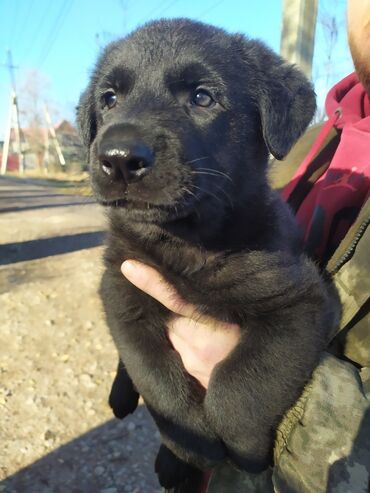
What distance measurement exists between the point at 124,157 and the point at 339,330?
0.80 m

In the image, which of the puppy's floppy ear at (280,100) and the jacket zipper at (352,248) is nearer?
the jacket zipper at (352,248)

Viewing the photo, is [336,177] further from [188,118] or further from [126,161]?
[126,161]

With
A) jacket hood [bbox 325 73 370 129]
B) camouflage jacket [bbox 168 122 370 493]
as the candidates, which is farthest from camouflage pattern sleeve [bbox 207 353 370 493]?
jacket hood [bbox 325 73 370 129]

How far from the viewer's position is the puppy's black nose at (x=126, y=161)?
4.32ft

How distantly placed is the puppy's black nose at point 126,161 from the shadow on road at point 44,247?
482cm

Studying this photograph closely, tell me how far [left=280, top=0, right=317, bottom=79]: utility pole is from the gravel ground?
2179 millimetres

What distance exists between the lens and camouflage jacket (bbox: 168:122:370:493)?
1.17 m

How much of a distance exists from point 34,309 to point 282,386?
3.46 meters

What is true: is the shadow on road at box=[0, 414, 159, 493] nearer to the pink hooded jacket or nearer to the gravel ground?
the gravel ground

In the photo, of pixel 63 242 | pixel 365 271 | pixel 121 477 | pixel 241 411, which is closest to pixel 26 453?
pixel 121 477

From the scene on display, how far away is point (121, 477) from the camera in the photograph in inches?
102

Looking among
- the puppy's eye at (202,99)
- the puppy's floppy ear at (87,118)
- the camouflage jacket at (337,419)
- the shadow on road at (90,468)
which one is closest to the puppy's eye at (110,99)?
the puppy's floppy ear at (87,118)

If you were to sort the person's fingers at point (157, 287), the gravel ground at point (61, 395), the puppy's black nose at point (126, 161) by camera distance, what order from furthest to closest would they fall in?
the gravel ground at point (61, 395)
the person's fingers at point (157, 287)
the puppy's black nose at point (126, 161)

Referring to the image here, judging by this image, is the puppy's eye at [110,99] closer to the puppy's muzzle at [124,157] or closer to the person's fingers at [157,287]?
the puppy's muzzle at [124,157]
